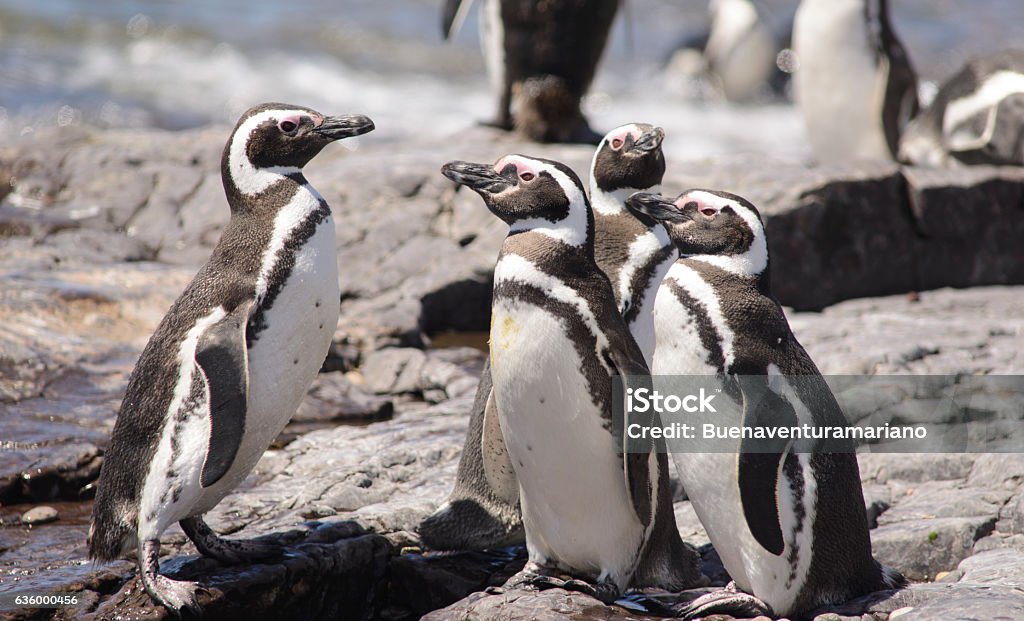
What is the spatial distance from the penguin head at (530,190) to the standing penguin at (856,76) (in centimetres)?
696

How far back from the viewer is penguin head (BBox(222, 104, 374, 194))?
4004mm

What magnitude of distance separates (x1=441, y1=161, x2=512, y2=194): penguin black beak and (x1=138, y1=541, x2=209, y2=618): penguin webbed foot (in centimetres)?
149

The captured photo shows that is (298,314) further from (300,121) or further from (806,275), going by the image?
(806,275)

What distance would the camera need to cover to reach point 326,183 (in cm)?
800

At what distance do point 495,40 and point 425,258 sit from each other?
107 inches

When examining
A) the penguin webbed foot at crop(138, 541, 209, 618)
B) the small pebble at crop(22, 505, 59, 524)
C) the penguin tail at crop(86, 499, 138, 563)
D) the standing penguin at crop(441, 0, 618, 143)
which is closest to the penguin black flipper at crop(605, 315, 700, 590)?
the penguin webbed foot at crop(138, 541, 209, 618)

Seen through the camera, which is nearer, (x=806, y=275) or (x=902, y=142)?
(x=806, y=275)

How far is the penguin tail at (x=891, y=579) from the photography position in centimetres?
379

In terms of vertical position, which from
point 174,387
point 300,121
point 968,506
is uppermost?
point 300,121

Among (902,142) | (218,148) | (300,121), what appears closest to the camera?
(300,121)

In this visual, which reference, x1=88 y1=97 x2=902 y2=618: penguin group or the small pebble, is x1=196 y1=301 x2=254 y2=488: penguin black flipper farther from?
the small pebble

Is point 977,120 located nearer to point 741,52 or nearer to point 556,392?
point 556,392

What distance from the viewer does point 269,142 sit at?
401 centimetres

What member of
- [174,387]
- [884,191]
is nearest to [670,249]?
Answer: [174,387]
